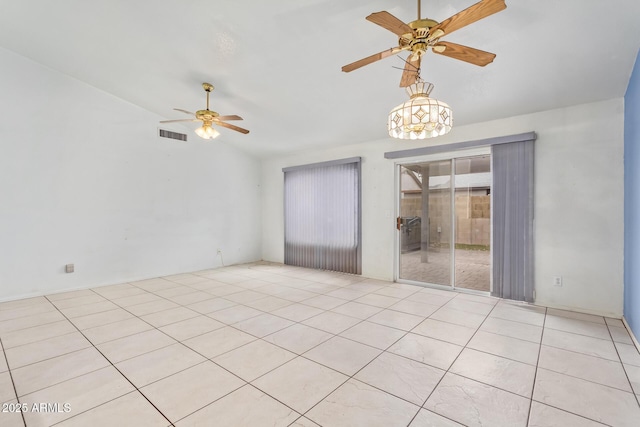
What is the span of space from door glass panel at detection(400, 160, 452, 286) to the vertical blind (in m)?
0.90

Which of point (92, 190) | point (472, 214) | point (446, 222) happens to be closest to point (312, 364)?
point (446, 222)

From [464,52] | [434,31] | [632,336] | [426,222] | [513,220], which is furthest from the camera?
[426,222]

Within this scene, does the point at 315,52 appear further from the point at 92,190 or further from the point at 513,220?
the point at 92,190

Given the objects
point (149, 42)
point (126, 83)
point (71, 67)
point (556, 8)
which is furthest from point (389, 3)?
point (71, 67)

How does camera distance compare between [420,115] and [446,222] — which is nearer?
[420,115]

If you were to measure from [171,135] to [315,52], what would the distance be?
388 centimetres

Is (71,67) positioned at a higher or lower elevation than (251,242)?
higher

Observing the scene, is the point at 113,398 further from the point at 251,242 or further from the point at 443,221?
the point at 251,242

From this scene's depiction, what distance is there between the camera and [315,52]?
3.19 meters

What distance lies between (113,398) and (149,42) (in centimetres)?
374

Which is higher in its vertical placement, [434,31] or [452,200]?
[434,31]

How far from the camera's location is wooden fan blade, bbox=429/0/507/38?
5.47ft

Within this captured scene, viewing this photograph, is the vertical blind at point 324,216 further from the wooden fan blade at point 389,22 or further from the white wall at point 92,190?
the wooden fan blade at point 389,22

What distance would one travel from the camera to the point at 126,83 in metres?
4.51
